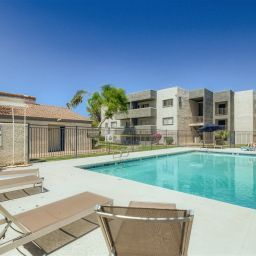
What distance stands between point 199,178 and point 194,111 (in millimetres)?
25747

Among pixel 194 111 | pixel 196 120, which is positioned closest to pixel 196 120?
pixel 196 120

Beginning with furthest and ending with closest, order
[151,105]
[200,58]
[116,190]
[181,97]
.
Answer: [151,105]
[181,97]
[200,58]
[116,190]

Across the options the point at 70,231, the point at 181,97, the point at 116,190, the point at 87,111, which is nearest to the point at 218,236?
the point at 70,231

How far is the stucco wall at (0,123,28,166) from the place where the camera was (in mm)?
10141

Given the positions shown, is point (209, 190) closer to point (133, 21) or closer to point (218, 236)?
point (218, 236)

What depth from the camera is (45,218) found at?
9.81 feet

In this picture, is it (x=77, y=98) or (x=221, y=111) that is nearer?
(x=221, y=111)

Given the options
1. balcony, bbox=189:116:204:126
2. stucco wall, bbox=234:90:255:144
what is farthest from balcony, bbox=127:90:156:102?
stucco wall, bbox=234:90:255:144

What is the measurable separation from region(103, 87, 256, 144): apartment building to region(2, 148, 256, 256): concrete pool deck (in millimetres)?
24361

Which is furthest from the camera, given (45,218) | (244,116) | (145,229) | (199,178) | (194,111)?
(194,111)

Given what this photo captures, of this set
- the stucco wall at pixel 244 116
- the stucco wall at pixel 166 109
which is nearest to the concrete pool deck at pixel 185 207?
the stucco wall at pixel 166 109

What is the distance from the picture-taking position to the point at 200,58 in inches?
832

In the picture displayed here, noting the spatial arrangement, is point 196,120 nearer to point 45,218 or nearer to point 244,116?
point 244,116

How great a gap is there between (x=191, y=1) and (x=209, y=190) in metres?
12.6
